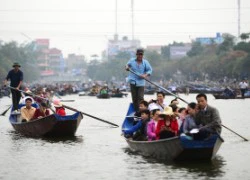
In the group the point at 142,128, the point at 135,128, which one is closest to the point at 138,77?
the point at 135,128

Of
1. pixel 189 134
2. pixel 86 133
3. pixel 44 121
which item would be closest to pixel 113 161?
pixel 189 134

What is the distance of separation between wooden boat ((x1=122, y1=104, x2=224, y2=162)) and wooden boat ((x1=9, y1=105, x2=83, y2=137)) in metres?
4.61

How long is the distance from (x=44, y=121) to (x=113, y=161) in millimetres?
4800

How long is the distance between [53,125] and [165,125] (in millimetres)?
5586

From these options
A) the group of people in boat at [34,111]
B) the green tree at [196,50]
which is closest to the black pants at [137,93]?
the group of people in boat at [34,111]

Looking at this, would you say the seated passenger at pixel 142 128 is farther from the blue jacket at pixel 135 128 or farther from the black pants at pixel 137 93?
the black pants at pixel 137 93

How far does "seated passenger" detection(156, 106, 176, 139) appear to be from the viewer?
14.4 metres

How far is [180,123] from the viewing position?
15.5 m

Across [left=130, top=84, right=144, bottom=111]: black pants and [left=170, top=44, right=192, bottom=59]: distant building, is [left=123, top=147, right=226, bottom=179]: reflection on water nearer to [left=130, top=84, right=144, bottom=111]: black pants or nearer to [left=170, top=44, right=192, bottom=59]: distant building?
[left=130, top=84, right=144, bottom=111]: black pants

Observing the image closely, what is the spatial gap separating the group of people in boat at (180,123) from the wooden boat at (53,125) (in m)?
3.65

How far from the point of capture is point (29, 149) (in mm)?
17250

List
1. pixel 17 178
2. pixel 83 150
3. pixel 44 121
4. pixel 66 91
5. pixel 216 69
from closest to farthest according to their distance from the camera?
pixel 17 178, pixel 83 150, pixel 44 121, pixel 66 91, pixel 216 69

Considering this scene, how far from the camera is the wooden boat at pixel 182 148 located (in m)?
13.6

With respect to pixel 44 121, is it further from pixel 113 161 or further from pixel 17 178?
pixel 17 178
